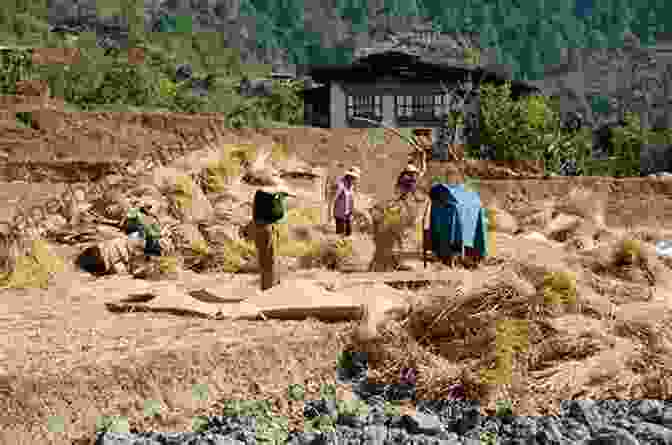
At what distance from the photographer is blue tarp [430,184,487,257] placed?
339 inches

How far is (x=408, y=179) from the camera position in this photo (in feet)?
32.8

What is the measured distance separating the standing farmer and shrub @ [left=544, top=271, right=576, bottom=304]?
2178 mm

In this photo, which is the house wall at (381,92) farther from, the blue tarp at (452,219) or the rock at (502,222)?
the blue tarp at (452,219)

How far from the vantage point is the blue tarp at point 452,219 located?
8602mm

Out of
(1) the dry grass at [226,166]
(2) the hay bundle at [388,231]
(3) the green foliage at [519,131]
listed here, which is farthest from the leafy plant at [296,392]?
(3) the green foliage at [519,131]

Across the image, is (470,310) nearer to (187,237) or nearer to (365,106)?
(187,237)

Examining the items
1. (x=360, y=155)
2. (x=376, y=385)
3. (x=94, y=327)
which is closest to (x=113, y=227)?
(x=94, y=327)

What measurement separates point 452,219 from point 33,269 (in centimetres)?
355

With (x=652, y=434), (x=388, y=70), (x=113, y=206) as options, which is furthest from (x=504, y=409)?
(x=388, y=70)

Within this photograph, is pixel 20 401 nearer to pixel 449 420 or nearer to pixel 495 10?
pixel 449 420

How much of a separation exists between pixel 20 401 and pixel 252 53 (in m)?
89.7

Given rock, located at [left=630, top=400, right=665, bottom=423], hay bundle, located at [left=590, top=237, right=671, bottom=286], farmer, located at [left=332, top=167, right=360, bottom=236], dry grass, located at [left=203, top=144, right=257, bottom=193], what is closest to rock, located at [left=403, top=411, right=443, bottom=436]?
rock, located at [left=630, top=400, right=665, bottom=423]

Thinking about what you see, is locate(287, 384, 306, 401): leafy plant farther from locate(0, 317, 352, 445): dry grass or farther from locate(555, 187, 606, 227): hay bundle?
locate(555, 187, 606, 227): hay bundle

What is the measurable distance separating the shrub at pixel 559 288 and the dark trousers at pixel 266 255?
2201 mm
